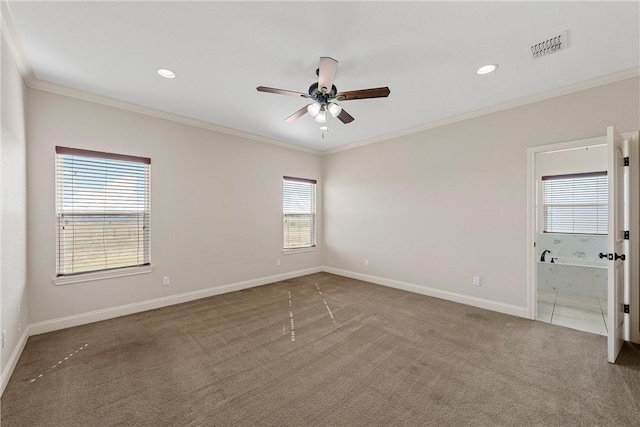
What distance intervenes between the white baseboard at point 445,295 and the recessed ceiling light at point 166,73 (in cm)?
439

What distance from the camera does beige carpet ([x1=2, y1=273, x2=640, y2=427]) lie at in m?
1.79

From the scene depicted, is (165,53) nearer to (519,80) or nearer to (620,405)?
(519,80)

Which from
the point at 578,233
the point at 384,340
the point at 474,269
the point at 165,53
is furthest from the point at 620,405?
the point at 165,53

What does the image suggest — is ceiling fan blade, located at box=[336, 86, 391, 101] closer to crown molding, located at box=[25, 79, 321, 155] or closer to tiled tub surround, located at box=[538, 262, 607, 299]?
crown molding, located at box=[25, 79, 321, 155]

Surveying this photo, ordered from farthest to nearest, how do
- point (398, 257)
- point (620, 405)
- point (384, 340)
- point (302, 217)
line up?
point (302, 217) → point (398, 257) → point (384, 340) → point (620, 405)

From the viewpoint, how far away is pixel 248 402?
192 cm

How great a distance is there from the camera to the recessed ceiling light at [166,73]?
107 inches

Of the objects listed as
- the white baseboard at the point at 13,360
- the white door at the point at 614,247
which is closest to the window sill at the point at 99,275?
the white baseboard at the point at 13,360

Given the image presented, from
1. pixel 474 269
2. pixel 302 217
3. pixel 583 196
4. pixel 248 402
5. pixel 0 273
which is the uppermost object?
pixel 583 196

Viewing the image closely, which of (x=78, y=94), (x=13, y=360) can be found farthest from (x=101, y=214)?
(x=13, y=360)

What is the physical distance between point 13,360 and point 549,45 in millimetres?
5347

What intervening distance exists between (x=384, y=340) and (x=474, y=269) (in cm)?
193

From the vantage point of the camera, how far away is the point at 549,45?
2.28 m

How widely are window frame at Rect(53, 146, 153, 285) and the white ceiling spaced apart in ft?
2.48
